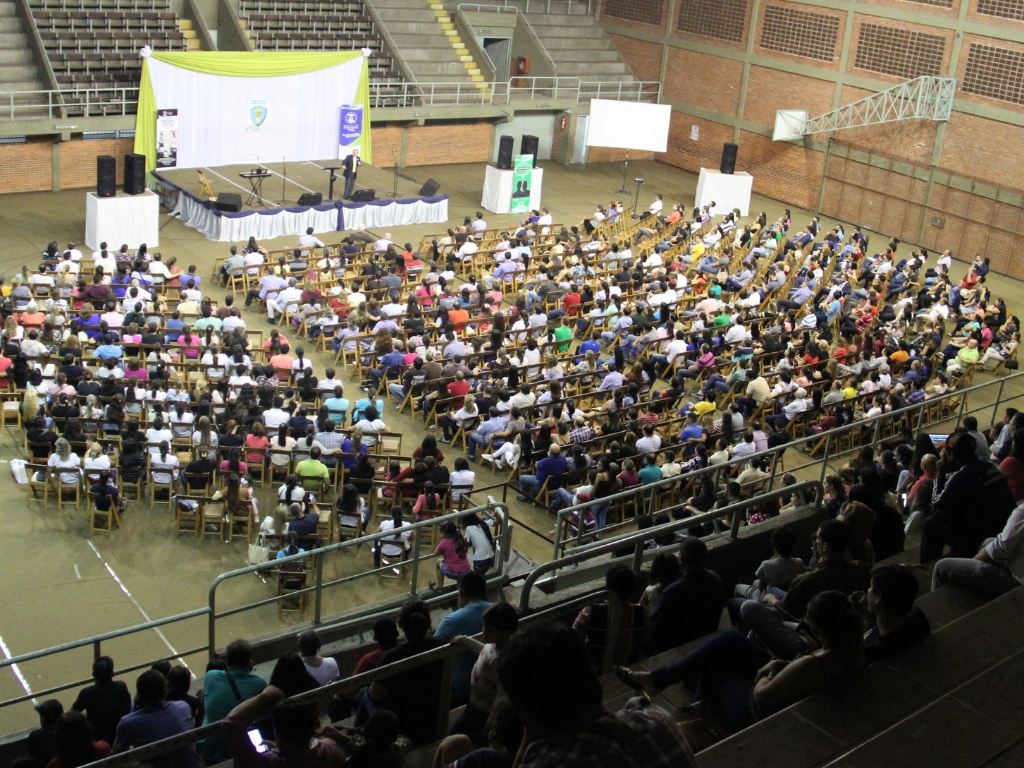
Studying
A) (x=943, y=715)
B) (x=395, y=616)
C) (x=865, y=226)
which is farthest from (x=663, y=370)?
(x=865, y=226)

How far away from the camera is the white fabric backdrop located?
2423 cm

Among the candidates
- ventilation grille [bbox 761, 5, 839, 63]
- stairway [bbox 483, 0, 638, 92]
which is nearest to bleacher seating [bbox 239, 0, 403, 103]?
stairway [bbox 483, 0, 638, 92]

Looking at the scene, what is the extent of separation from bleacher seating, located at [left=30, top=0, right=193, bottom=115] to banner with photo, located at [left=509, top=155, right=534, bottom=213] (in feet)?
28.0

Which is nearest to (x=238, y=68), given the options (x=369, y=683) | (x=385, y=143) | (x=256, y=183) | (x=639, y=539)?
(x=256, y=183)

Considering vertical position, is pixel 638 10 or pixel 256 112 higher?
pixel 638 10

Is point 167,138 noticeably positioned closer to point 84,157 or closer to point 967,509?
point 84,157

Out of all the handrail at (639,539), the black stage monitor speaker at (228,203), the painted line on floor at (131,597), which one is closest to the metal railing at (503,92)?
the black stage monitor speaker at (228,203)

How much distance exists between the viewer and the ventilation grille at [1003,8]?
25.1 m

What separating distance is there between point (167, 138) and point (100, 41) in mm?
3401

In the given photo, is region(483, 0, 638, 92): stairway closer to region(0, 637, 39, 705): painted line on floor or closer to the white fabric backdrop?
the white fabric backdrop

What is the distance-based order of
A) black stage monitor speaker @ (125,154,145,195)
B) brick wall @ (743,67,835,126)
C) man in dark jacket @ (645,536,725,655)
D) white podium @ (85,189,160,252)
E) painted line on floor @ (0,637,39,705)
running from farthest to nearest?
brick wall @ (743,67,835,126) → black stage monitor speaker @ (125,154,145,195) → white podium @ (85,189,160,252) → painted line on floor @ (0,637,39,705) → man in dark jacket @ (645,536,725,655)

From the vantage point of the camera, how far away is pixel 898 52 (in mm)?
27875

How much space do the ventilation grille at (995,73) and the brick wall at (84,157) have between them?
19.6 m

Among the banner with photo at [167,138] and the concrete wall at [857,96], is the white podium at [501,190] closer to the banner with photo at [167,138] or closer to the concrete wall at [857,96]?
the banner with photo at [167,138]
